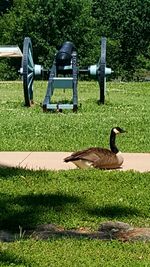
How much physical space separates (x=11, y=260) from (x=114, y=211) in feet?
5.57

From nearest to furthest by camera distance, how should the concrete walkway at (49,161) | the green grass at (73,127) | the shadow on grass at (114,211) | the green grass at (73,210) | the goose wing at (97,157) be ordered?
the green grass at (73,210)
the shadow on grass at (114,211)
the goose wing at (97,157)
the concrete walkway at (49,161)
the green grass at (73,127)

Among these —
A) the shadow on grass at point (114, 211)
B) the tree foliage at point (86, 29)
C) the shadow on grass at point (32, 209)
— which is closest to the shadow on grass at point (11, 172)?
the shadow on grass at point (32, 209)

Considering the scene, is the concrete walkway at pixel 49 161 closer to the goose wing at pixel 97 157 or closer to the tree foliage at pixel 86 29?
the goose wing at pixel 97 157

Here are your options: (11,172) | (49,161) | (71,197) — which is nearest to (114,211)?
(71,197)

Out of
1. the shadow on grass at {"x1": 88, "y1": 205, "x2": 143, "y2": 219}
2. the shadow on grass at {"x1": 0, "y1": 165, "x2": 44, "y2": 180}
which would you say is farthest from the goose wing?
the shadow on grass at {"x1": 88, "y1": 205, "x2": 143, "y2": 219}

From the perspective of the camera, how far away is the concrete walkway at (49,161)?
907cm

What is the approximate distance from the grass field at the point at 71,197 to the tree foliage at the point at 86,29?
33.1 metres

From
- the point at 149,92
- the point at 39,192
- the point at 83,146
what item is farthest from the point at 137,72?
the point at 39,192

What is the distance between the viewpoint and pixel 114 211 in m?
6.56

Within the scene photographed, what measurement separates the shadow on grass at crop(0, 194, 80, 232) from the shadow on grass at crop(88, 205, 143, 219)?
0.84ft

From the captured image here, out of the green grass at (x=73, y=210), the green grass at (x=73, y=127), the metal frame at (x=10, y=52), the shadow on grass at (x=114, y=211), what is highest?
the metal frame at (x=10, y=52)

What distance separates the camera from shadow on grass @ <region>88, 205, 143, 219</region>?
6.43 meters

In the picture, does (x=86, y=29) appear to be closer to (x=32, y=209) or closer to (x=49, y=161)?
(x=49, y=161)

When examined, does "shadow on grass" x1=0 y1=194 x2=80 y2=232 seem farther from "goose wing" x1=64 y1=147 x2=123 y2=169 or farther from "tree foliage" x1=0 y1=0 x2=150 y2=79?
"tree foliage" x1=0 y1=0 x2=150 y2=79
